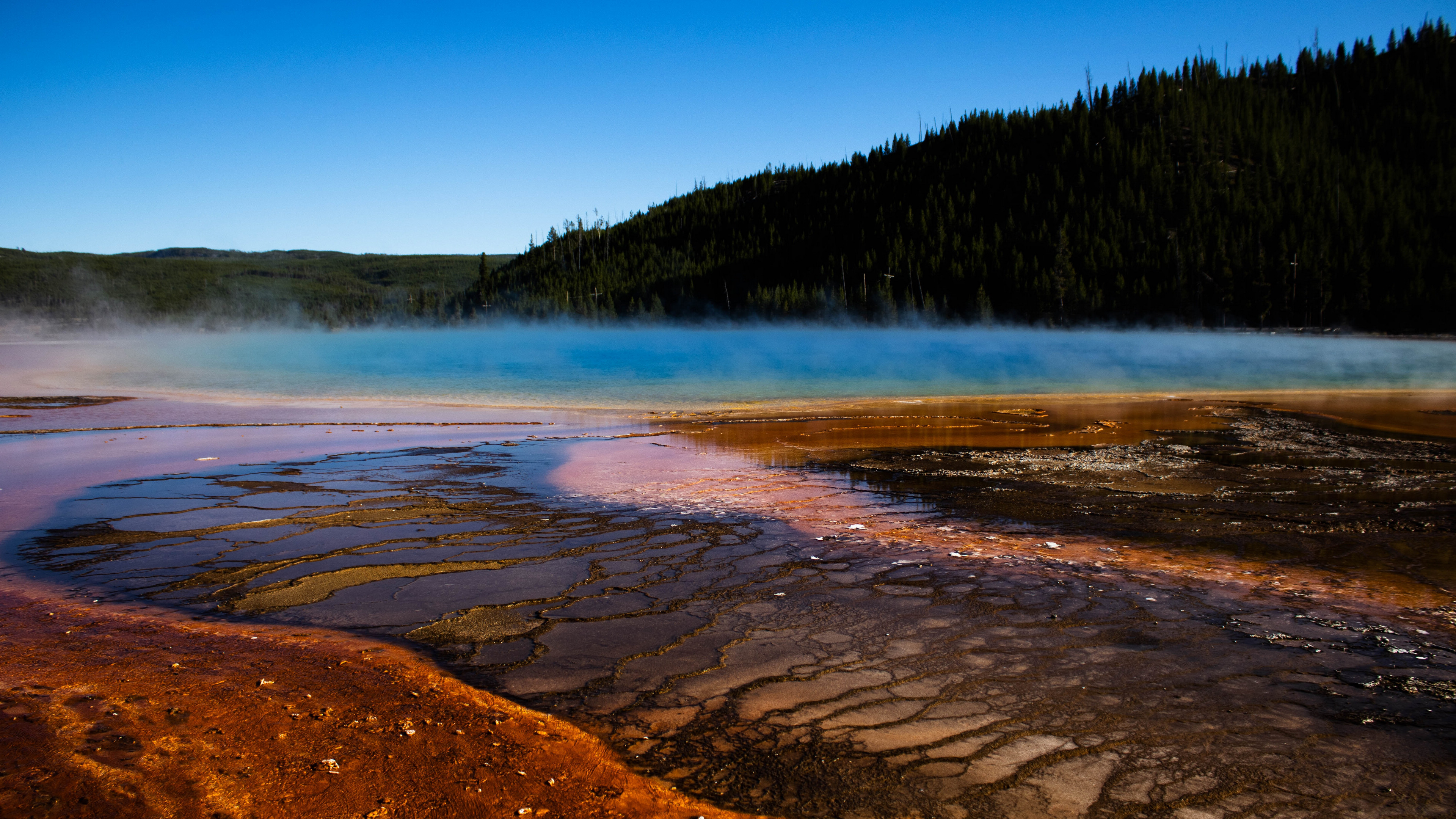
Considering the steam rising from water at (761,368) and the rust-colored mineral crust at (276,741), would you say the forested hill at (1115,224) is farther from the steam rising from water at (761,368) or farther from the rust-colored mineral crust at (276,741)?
the rust-colored mineral crust at (276,741)

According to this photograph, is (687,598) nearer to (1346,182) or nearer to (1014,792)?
(1014,792)

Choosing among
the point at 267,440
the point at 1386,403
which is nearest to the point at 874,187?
the point at 1386,403

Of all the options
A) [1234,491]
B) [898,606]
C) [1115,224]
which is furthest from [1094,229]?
[898,606]

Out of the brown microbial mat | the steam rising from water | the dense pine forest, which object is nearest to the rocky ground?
the brown microbial mat

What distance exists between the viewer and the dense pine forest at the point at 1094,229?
318 ft

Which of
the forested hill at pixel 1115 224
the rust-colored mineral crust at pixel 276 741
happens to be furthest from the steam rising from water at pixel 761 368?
the rust-colored mineral crust at pixel 276 741

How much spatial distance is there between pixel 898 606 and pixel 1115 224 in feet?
405

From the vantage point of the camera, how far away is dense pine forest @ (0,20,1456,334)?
96.8 m

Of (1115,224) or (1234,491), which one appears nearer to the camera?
(1234,491)

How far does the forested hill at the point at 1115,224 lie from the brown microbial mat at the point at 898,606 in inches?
3922

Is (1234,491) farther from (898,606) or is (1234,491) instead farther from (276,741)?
(276,741)

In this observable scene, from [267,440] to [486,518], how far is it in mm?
8651

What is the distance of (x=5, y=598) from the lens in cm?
592

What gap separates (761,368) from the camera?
50.0 meters
